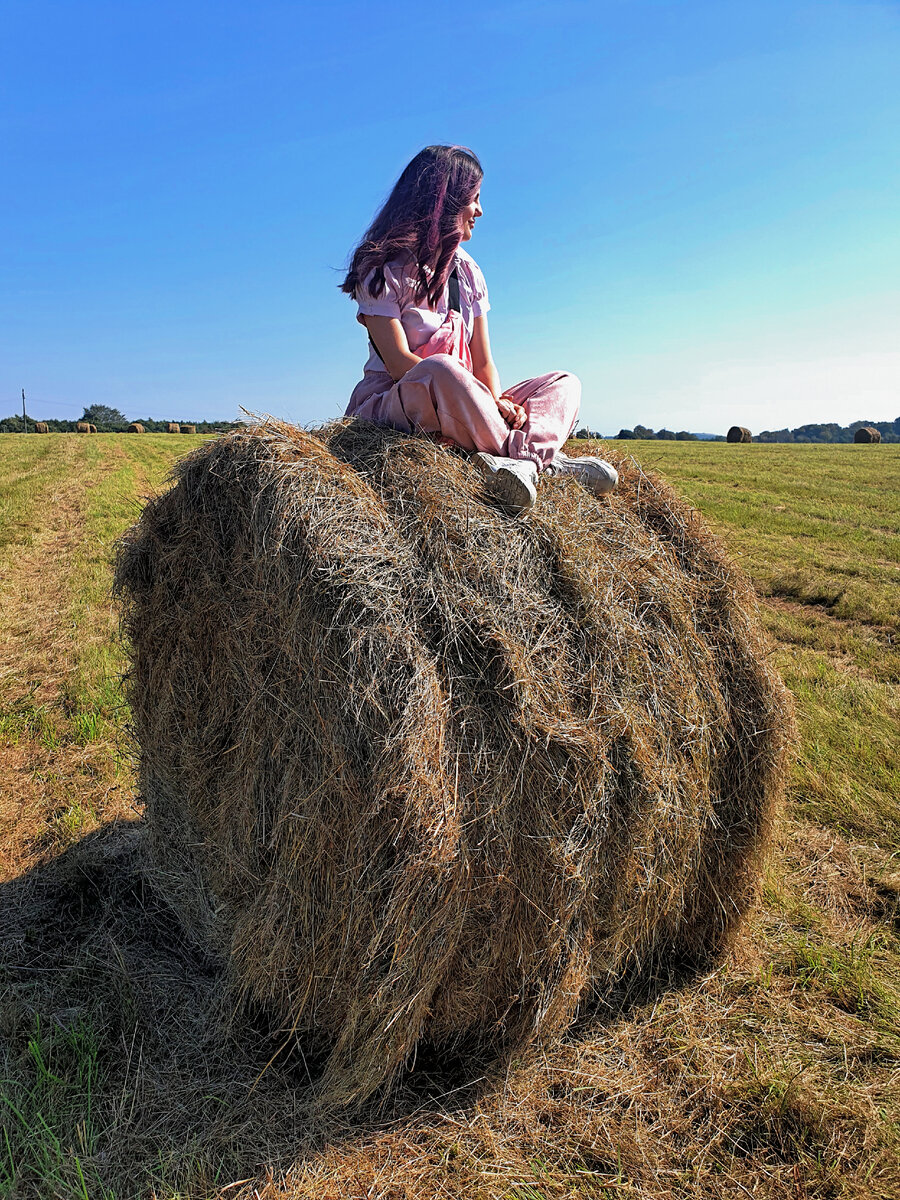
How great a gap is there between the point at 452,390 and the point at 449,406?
0.06 m

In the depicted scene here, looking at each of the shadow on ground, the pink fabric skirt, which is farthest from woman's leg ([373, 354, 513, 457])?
the shadow on ground

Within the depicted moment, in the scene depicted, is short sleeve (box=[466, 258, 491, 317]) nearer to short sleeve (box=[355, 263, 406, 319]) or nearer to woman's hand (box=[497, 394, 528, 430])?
short sleeve (box=[355, 263, 406, 319])

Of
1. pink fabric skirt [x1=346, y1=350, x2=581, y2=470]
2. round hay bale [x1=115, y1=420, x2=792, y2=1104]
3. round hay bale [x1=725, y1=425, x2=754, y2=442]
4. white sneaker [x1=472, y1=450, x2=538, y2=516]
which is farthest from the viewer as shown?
round hay bale [x1=725, y1=425, x2=754, y2=442]

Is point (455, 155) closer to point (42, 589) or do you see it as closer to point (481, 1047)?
point (481, 1047)

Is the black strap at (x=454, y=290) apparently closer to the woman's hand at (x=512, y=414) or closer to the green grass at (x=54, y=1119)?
the woman's hand at (x=512, y=414)

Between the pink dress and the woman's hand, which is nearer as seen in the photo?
the pink dress

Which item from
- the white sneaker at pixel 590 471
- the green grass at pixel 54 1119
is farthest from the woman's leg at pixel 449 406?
the green grass at pixel 54 1119

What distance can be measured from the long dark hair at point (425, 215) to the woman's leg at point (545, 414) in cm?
63

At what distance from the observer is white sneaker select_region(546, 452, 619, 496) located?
9.93 ft

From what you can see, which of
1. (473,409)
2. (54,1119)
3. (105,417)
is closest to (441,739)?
(473,409)

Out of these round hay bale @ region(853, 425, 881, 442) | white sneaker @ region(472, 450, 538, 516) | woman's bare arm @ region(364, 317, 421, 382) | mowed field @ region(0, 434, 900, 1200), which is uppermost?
round hay bale @ region(853, 425, 881, 442)

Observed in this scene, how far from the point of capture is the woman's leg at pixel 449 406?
2738 mm

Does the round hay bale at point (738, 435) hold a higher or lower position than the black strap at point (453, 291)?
higher

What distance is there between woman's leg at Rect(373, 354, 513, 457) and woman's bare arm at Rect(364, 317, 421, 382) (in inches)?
5.3
